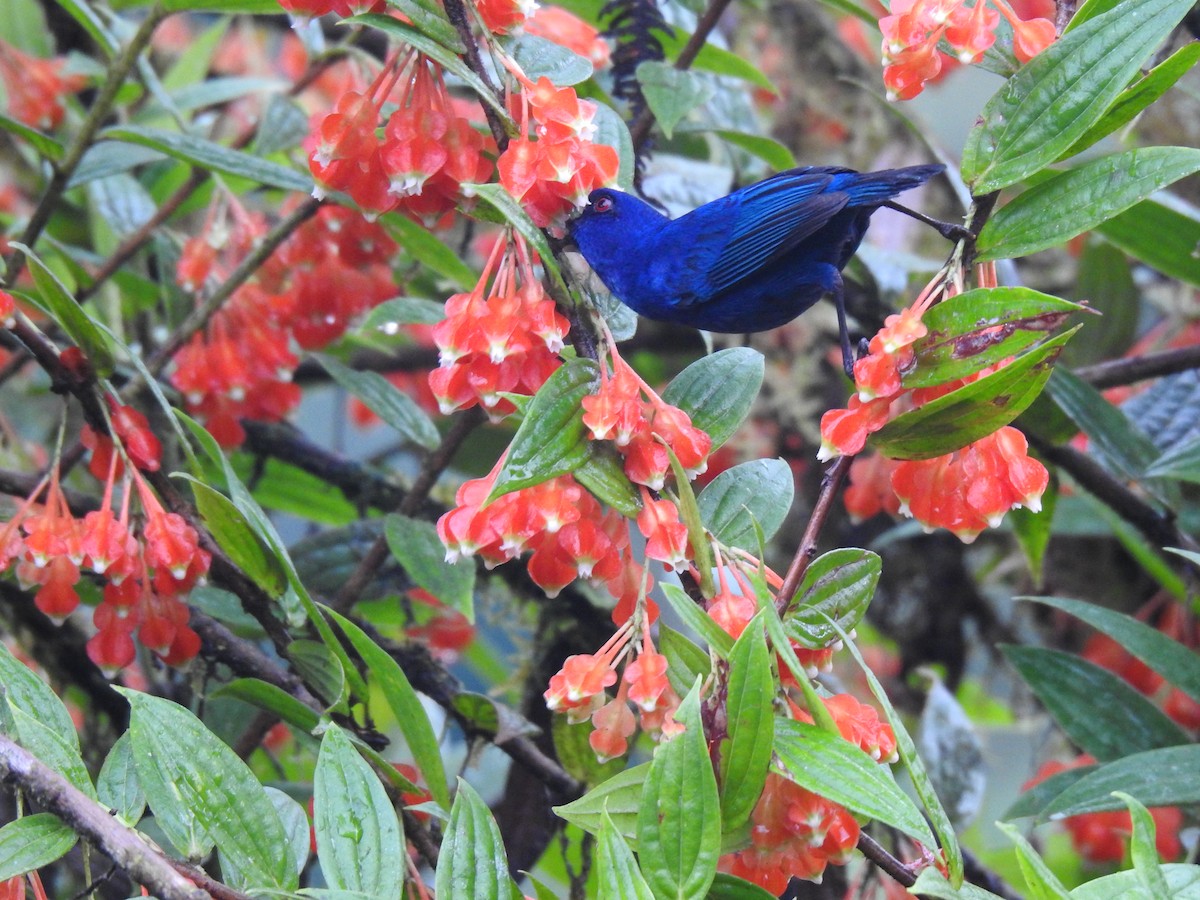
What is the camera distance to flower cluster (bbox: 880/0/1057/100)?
974mm

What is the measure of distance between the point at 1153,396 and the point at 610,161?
1.26 meters

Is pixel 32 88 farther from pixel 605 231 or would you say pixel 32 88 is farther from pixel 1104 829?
pixel 1104 829

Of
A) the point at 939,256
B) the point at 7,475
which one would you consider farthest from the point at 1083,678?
the point at 939,256

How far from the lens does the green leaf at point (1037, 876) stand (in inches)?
31.0

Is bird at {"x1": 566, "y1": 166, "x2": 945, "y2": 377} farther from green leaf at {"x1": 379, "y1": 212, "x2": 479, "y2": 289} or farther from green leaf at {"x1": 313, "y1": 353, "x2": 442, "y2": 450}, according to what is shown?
green leaf at {"x1": 313, "y1": 353, "x2": 442, "y2": 450}

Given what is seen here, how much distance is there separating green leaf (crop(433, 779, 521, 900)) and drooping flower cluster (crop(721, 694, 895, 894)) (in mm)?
196

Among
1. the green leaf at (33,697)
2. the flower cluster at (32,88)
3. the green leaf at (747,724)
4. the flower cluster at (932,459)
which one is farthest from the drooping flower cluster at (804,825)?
the flower cluster at (32,88)

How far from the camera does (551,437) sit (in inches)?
35.6

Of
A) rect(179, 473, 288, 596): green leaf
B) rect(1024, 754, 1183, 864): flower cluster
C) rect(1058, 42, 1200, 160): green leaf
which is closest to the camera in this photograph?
rect(1058, 42, 1200, 160): green leaf

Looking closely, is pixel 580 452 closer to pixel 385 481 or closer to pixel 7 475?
pixel 7 475

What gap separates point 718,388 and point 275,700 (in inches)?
20.8

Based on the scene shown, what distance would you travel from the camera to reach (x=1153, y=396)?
1928 millimetres

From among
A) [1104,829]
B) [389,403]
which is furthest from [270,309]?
[1104,829]

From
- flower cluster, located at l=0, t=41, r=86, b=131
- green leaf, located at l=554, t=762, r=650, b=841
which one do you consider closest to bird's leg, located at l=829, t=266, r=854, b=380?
green leaf, located at l=554, t=762, r=650, b=841
